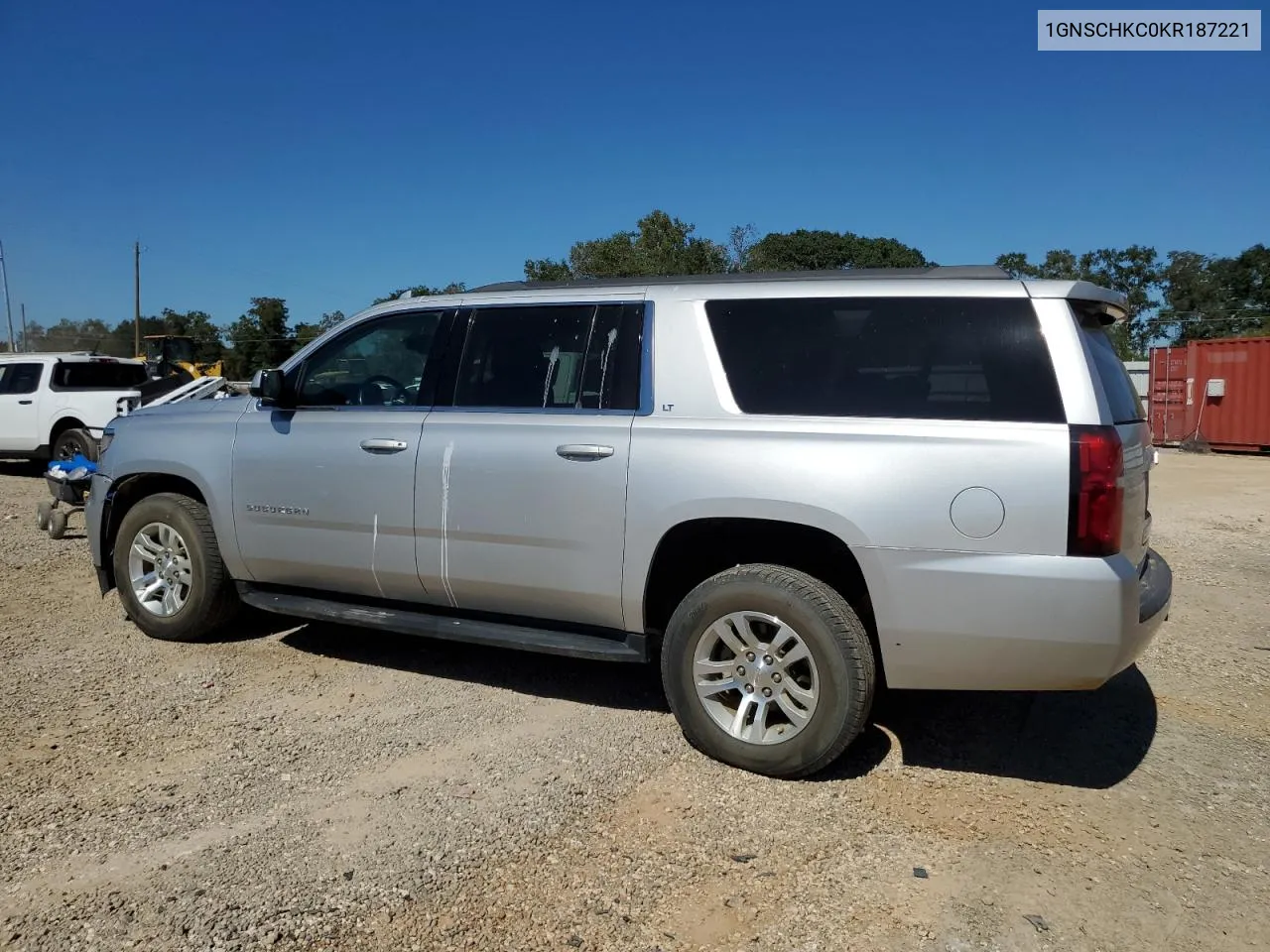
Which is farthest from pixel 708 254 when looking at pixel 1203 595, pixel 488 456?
pixel 488 456

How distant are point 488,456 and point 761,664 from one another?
1530 millimetres

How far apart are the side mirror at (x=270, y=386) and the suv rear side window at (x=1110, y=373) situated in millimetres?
3793

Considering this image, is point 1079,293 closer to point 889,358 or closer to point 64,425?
point 889,358

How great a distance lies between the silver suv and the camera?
11.1ft

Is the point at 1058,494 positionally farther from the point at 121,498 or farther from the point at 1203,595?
the point at 121,498

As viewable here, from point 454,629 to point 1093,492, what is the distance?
2.78 m

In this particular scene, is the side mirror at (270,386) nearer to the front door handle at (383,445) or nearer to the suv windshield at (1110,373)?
the front door handle at (383,445)

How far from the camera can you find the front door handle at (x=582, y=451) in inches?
160

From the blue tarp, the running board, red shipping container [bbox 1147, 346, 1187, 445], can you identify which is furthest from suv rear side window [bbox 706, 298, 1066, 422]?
red shipping container [bbox 1147, 346, 1187, 445]

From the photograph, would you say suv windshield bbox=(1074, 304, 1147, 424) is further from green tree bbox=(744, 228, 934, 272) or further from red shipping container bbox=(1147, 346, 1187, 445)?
green tree bbox=(744, 228, 934, 272)

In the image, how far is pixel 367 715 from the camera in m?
4.48

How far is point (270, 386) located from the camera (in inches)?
194

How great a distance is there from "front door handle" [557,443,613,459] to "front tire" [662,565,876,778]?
70cm

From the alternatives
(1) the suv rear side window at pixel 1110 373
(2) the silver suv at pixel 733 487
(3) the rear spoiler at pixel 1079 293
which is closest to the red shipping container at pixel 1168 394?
(1) the suv rear side window at pixel 1110 373
